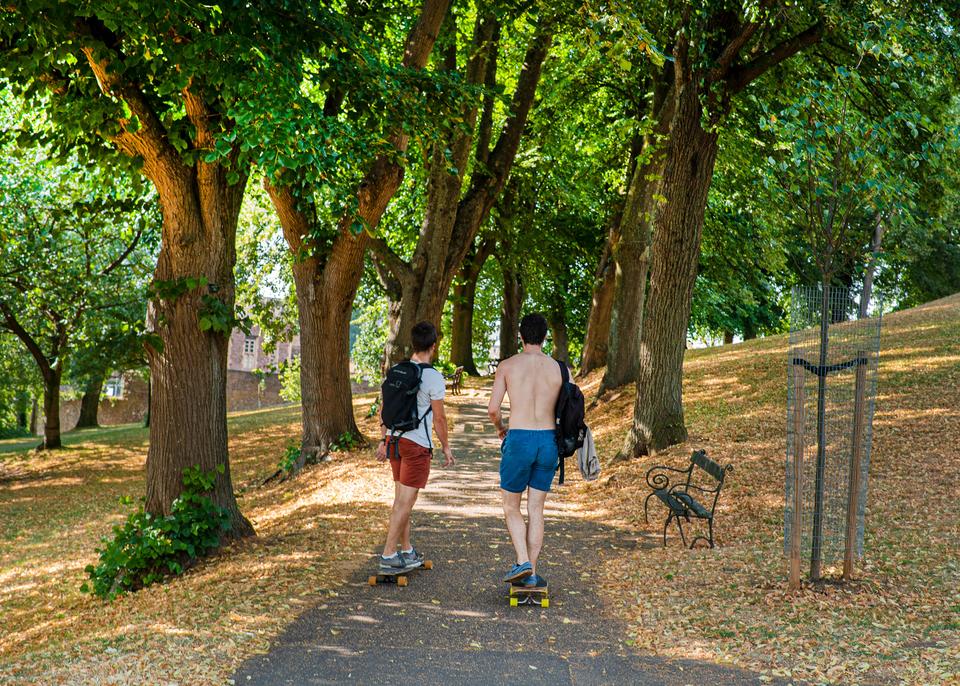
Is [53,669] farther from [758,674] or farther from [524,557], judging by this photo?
[758,674]

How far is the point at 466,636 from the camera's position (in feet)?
20.0

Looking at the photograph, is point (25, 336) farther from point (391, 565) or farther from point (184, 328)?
point (391, 565)

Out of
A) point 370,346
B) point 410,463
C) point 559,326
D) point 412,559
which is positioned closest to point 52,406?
point 559,326

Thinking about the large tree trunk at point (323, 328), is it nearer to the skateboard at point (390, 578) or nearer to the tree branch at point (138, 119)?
the tree branch at point (138, 119)

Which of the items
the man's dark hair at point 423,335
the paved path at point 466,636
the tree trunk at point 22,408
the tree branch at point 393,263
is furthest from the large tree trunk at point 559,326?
the man's dark hair at point 423,335

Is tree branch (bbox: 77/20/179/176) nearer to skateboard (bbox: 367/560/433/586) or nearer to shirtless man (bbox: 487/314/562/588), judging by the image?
shirtless man (bbox: 487/314/562/588)

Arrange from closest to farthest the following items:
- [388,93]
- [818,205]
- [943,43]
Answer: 1. [818,205]
2. [388,93]
3. [943,43]

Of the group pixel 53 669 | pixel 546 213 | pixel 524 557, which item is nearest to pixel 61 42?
pixel 53 669

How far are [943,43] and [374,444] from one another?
10.5 m

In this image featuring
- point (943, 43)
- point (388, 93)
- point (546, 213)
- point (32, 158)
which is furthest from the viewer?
point (546, 213)

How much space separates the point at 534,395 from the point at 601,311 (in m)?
16.8

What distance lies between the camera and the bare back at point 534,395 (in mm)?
6758

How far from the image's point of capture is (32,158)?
70.2ft

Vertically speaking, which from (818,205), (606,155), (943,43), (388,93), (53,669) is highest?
(606,155)
